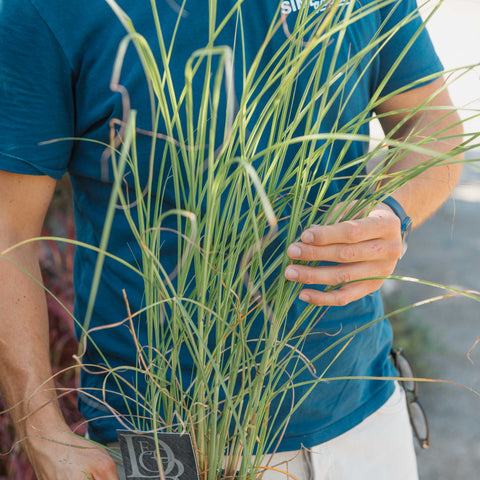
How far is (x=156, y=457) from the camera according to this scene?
19.8 inches

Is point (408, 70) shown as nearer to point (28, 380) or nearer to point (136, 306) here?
point (136, 306)

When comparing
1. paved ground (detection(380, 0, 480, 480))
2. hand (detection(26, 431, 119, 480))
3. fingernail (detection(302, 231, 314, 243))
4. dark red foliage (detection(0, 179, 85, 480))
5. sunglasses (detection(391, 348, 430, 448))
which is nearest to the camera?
fingernail (detection(302, 231, 314, 243))

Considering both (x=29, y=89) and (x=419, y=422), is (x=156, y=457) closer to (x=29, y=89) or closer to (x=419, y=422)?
(x=29, y=89)

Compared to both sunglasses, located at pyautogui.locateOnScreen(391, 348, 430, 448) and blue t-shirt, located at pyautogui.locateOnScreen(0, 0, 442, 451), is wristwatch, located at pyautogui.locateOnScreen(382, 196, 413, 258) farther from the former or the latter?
sunglasses, located at pyautogui.locateOnScreen(391, 348, 430, 448)

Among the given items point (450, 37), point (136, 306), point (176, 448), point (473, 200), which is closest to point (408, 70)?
point (136, 306)

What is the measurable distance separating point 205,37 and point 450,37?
5305 millimetres

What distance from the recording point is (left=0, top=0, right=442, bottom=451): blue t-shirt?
72cm

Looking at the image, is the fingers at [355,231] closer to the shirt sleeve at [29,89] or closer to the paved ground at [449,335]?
the shirt sleeve at [29,89]

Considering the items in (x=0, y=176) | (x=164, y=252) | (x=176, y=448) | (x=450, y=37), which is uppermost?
(x=450, y=37)

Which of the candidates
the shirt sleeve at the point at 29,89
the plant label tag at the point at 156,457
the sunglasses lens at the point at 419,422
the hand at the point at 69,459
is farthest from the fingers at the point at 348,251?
the sunglasses lens at the point at 419,422

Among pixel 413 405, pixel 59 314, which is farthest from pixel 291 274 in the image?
pixel 59 314

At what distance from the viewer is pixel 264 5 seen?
0.76m

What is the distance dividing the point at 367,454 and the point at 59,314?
96 centimetres

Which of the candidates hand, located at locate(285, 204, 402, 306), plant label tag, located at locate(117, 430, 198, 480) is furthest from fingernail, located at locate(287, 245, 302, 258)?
plant label tag, located at locate(117, 430, 198, 480)
